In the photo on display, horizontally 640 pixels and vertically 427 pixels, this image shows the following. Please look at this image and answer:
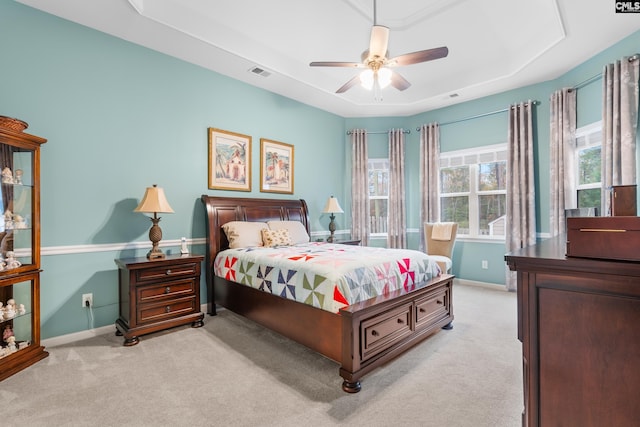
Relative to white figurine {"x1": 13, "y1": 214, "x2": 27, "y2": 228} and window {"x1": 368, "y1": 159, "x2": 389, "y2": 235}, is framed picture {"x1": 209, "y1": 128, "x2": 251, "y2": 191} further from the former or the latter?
window {"x1": 368, "y1": 159, "x2": 389, "y2": 235}

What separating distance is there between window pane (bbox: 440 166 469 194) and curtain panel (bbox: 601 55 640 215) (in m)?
1.99

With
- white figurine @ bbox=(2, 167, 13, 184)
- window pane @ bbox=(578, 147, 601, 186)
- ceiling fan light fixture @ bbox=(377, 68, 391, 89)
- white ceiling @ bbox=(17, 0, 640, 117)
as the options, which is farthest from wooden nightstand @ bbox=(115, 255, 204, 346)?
window pane @ bbox=(578, 147, 601, 186)

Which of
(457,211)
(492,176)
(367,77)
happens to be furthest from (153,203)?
(492,176)

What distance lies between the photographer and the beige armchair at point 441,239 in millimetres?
4790

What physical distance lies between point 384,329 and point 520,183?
3.57 m

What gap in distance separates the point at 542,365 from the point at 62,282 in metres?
3.72

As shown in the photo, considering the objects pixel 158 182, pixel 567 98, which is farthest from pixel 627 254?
pixel 567 98

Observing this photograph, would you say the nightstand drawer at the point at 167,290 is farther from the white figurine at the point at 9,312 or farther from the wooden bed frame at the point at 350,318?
the white figurine at the point at 9,312

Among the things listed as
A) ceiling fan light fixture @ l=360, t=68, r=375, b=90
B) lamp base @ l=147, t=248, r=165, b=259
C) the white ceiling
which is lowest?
lamp base @ l=147, t=248, r=165, b=259

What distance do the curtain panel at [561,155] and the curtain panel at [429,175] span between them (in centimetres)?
164

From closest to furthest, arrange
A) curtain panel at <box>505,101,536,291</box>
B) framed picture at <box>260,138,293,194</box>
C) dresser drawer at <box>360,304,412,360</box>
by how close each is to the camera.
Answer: dresser drawer at <box>360,304,412,360</box> → curtain panel at <box>505,101,536,291</box> → framed picture at <box>260,138,293,194</box>

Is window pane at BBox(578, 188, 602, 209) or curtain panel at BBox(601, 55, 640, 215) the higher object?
curtain panel at BBox(601, 55, 640, 215)

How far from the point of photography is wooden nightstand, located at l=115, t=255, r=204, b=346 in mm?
2803

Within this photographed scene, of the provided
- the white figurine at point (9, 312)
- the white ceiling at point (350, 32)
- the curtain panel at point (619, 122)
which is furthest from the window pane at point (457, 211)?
the white figurine at point (9, 312)
